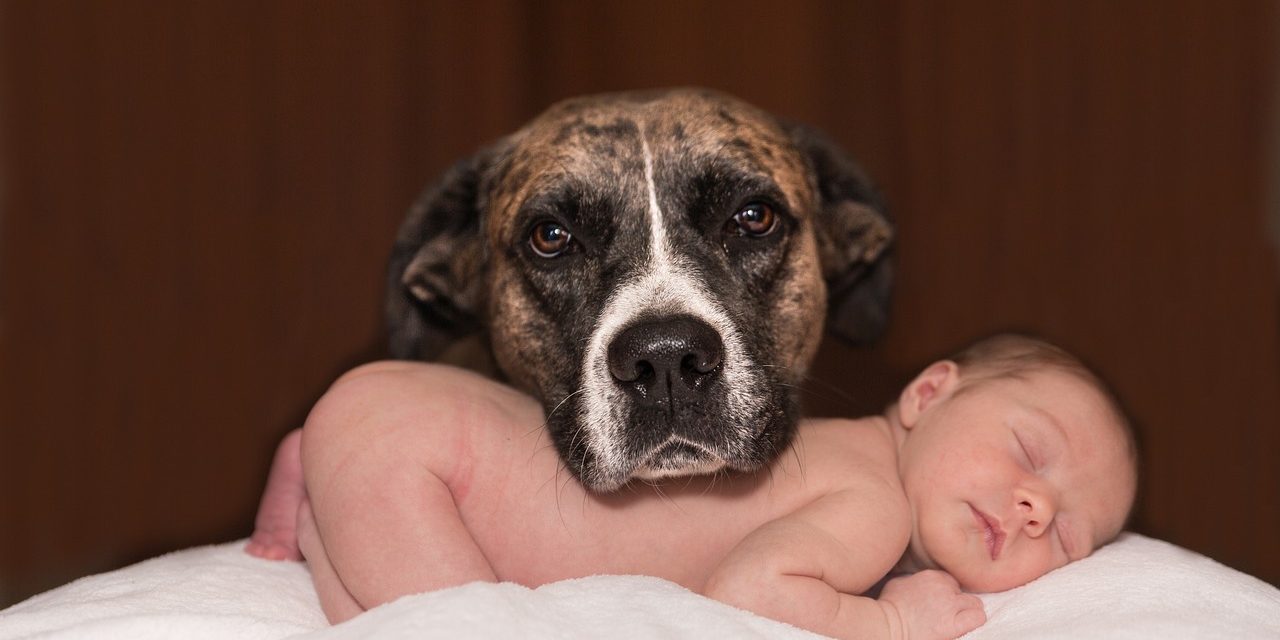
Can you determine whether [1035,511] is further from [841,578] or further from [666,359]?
[666,359]

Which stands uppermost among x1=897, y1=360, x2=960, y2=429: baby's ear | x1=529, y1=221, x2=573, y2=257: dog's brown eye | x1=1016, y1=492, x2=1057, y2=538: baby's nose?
x1=529, y1=221, x2=573, y2=257: dog's brown eye

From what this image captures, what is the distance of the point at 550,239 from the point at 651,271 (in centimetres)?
36

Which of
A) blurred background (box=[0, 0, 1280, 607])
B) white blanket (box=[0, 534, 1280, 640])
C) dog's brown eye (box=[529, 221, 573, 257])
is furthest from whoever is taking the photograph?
blurred background (box=[0, 0, 1280, 607])

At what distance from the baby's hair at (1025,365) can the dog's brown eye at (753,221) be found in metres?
0.55

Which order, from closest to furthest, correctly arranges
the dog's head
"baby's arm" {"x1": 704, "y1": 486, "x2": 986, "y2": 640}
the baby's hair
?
1. "baby's arm" {"x1": 704, "y1": 486, "x2": 986, "y2": 640}
2. the dog's head
3. the baby's hair

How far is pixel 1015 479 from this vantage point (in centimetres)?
219

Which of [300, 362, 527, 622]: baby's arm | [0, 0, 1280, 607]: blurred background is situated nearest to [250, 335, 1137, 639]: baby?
[300, 362, 527, 622]: baby's arm

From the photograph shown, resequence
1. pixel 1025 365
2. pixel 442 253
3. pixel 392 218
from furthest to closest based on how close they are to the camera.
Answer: pixel 392 218, pixel 442 253, pixel 1025 365

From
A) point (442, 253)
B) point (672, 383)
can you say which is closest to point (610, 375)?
point (672, 383)

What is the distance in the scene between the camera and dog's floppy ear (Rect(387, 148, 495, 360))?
3035 mm

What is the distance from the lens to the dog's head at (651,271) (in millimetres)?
2111

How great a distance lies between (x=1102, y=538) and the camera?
2344mm

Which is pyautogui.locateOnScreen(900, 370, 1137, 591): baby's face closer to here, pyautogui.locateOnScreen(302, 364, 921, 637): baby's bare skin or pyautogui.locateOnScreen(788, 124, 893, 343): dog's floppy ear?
pyautogui.locateOnScreen(302, 364, 921, 637): baby's bare skin

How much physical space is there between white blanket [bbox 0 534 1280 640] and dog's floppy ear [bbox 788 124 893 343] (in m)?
1.04
